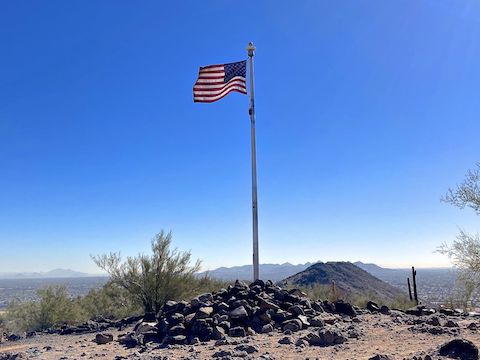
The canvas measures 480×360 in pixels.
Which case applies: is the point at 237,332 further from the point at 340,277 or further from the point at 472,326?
the point at 340,277

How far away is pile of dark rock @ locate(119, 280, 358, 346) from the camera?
40.0 feet

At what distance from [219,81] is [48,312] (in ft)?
41.8

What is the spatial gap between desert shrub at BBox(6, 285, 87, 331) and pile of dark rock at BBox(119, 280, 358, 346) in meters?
8.35

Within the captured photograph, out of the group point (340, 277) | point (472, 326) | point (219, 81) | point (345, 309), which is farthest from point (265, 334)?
point (340, 277)

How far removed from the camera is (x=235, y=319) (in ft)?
42.9

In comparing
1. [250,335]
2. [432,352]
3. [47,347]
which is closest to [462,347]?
[432,352]

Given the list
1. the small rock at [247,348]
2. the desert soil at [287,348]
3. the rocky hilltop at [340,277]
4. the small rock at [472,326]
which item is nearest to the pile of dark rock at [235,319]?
the desert soil at [287,348]

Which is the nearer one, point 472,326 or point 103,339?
point 472,326

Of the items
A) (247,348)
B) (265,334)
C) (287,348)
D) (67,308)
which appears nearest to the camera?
(247,348)

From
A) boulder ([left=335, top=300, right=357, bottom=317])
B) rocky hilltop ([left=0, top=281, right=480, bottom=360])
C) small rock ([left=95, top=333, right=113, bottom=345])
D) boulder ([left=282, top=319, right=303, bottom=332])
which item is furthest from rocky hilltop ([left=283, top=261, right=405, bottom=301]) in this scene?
small rock ([left=95, top=333, right=113, bottom=345])

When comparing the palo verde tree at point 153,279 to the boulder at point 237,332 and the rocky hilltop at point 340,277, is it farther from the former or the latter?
the rocky hilltop at point 340,277

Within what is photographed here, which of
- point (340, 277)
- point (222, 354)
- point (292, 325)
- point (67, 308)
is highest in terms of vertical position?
point (340, 277)

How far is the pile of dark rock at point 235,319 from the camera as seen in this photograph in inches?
480

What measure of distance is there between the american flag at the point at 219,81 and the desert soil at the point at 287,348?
29.4ft
